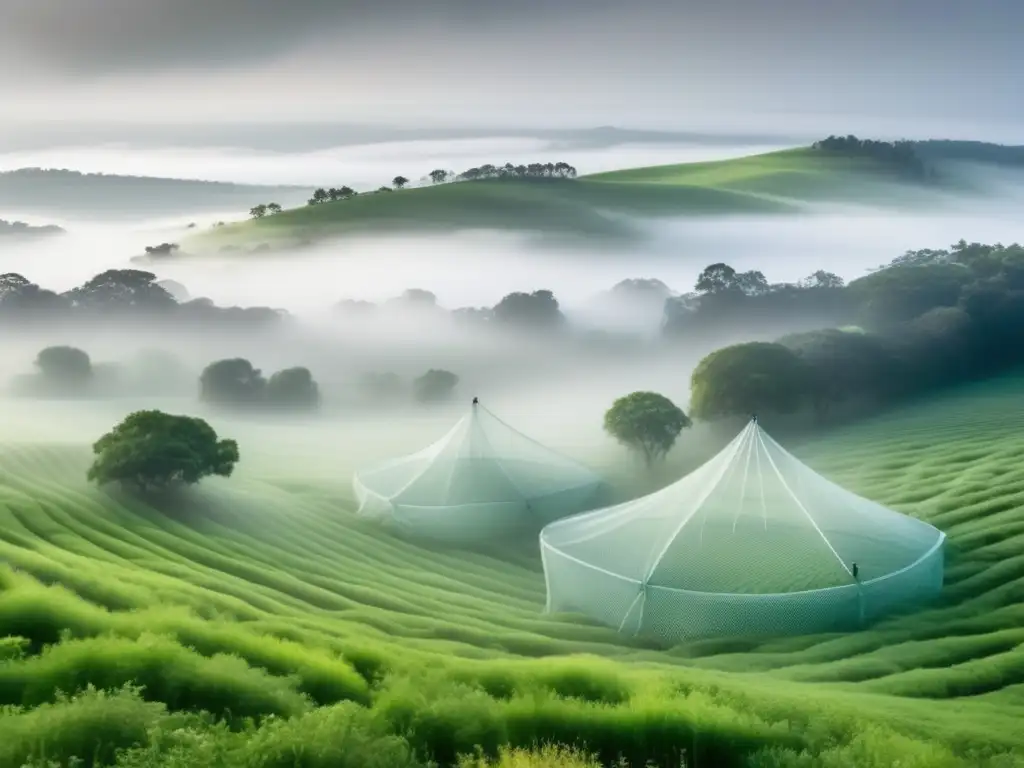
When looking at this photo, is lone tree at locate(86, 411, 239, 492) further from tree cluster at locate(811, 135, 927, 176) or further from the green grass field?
tree cluster at locate(811, 135, 927, 176)

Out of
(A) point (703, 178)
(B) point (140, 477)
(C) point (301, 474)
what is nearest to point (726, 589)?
(B) point (140, 477)

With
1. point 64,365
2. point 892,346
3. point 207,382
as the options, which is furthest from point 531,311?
point 64,365

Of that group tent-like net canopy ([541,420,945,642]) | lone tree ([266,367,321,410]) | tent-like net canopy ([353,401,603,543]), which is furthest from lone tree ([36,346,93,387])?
tent-like net canopy ([541,420,945,642])

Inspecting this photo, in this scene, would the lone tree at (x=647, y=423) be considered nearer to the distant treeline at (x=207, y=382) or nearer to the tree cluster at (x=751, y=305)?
the tree cluster at (x=751, y=305)

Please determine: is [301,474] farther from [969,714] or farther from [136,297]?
[136,297]

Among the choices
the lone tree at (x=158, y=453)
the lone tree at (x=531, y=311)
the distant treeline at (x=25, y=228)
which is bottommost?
the lone tree at (x=158, y=453)

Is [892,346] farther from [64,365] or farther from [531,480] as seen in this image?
[64,365]

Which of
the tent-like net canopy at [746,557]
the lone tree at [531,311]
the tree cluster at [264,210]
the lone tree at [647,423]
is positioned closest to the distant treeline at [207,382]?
the lone tree at [531,311]
